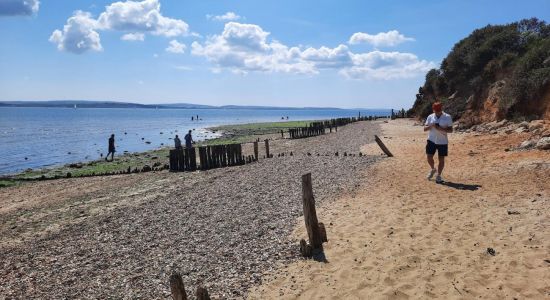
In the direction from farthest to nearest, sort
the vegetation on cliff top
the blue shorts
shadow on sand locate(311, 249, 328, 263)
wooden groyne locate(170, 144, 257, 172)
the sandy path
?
the vegetation on cliff top
wooden groyne locate(170, 144, 257, 172)
the blue shorts
shadow on sand locate(311, 249, 328, 263)
the sandy path

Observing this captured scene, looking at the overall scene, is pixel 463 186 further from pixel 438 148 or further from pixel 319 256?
pixel 319 256

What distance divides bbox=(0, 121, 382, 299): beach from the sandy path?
842mm

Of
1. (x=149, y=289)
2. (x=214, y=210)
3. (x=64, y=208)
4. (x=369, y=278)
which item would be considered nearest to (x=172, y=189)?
(x=64, y=208)

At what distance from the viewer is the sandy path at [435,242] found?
5941mm

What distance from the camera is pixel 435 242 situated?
740 cm

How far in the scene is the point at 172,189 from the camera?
16.2 m

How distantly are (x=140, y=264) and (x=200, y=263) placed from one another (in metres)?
1.25

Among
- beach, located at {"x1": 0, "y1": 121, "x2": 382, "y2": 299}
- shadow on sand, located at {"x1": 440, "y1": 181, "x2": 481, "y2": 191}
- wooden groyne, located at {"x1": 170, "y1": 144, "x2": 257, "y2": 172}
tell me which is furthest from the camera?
wooden groyne, located at {"x1": 170, "y1": 144, "x2": 257, "y2": 172}

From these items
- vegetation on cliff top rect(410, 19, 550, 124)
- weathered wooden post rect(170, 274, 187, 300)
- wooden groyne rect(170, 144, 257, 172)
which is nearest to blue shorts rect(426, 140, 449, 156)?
weathered wooden post rect(170, 274, 187, 300)

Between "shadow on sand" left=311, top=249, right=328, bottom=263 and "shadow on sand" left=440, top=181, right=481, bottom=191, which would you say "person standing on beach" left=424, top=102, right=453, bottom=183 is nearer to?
"shadow on sand" left=440, top=181, right=481, bottom=191

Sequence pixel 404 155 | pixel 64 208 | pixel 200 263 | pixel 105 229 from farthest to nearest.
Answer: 1. pixel 404 155
2. pixel 64 208
3. pixel 105 229
4. pixel 200 263

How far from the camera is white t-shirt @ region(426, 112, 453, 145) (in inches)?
454

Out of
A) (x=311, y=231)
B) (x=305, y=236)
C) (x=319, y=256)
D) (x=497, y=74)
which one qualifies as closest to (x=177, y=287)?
(x=319, y=256)

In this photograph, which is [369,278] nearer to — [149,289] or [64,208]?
[149,289]
